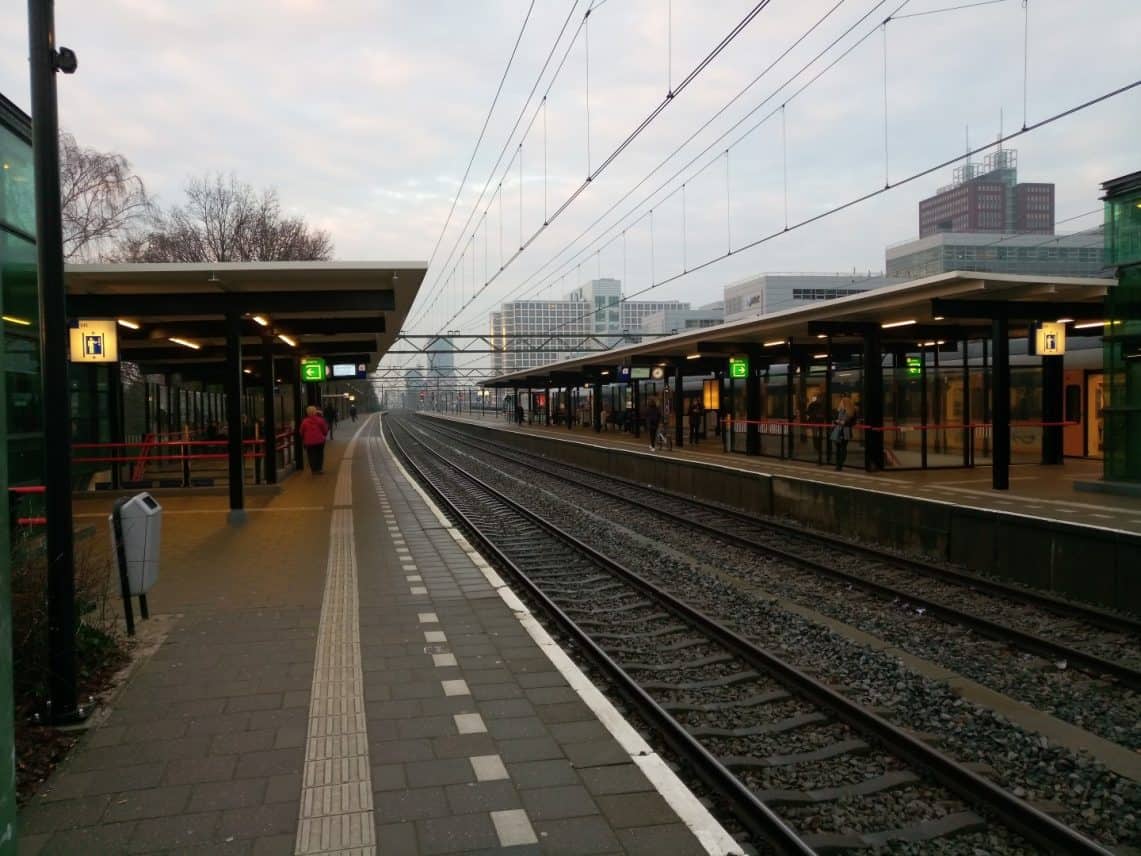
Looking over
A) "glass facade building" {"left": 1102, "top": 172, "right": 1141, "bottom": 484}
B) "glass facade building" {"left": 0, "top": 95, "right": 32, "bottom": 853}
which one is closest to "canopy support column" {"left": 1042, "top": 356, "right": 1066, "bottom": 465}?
"glass facade building" {"left": 1102, "top": 172, "right": 1141, "bottom": 484}

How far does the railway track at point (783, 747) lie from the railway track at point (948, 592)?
90.2 inches

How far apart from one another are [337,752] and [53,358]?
2.52 m

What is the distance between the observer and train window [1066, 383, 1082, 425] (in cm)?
1927

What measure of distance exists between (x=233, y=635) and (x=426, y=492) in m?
12.3

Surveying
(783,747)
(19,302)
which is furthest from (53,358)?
(19,302)

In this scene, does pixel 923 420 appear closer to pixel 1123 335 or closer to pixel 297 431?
pixel 1123 335

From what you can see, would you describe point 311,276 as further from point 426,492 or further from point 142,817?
point 142,817

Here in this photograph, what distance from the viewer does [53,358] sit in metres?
4.43

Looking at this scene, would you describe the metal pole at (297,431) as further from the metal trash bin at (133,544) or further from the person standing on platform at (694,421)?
the metal trash bin at (133,544)

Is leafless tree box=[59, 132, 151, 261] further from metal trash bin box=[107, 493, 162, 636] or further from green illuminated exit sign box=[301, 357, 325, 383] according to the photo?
metal trash bin box=[107, 493, 162, 636]

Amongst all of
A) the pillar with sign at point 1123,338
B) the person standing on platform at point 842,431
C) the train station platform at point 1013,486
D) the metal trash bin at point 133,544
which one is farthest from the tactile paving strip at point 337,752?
the person standing on platform at point 842,431

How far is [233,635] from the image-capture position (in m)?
6.45

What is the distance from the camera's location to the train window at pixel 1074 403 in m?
19.3

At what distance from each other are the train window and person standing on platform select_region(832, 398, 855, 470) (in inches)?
225
